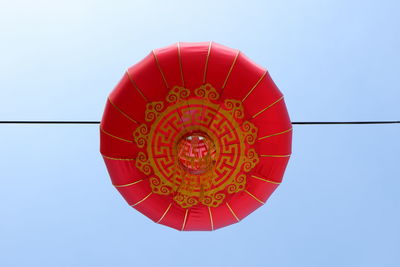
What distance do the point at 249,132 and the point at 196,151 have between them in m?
0.85

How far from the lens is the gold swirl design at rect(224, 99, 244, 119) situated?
18.9 feet

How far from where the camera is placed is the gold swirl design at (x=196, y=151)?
5.79m

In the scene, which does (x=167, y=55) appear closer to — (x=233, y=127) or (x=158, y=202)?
(x=233, y=127)

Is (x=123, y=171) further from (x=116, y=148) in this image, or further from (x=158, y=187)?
(x=158, y=187)

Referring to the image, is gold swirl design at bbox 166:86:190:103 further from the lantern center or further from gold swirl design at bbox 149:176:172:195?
gold swirl design at bbox 149:176:172:195

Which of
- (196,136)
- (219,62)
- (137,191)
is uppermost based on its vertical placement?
(219,62)

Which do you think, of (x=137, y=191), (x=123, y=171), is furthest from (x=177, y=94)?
(x=137, y=191)

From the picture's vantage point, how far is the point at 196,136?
612 centimetres

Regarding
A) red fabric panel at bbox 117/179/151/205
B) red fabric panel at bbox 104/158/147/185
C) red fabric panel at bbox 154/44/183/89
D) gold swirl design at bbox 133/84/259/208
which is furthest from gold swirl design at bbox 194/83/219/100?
red fabric panel at bbox 117/179/151/205

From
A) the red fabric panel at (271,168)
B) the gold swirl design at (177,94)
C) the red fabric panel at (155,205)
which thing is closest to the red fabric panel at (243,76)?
the gold swirl design at (177,94)

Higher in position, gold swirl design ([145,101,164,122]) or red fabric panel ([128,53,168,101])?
red fabric panel ([128,53,168,101])

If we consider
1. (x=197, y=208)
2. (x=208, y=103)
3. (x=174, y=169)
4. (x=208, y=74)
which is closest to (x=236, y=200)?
(x=197, y=208)

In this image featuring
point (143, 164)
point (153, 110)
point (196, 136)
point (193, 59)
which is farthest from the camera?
point (196, 136)

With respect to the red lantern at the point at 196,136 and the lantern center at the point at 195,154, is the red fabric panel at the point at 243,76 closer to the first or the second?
the red lantern at the point at 196,136
